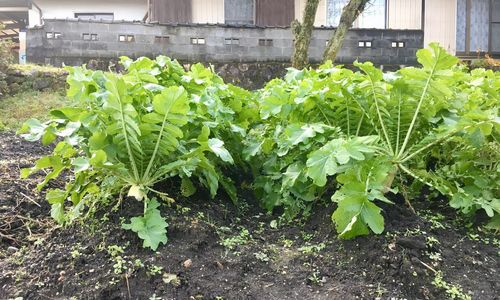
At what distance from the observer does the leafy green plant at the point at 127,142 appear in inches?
87.4

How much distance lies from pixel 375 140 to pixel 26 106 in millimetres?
5863

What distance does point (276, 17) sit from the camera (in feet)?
40.5

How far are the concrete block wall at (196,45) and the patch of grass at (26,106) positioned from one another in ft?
6.13

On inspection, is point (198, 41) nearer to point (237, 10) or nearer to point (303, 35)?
point (303, 35)

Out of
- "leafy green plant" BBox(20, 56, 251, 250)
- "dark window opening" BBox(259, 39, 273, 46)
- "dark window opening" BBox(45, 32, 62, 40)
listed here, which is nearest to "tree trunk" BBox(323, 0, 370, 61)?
"dark window opening" BBox(259, 39, 273, 46)

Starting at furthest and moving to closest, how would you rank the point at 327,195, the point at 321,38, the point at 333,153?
the point at 321,38
the point at 327,195
the point at 333,153

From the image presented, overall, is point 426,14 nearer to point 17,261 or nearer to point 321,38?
point 321,38

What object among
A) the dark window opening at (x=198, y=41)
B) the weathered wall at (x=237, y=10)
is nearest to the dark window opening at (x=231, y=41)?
the dark window opening at (x=198, y=41)

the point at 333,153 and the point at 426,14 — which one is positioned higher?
the point at 426,14

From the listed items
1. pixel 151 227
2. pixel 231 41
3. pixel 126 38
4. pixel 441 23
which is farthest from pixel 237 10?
pixel 151 227

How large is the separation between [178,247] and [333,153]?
2.63 feet

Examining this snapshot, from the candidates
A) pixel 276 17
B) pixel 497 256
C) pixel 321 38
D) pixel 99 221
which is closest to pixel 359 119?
pixel 497 256

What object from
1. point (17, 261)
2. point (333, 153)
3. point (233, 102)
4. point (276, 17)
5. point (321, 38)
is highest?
point (276, 17)

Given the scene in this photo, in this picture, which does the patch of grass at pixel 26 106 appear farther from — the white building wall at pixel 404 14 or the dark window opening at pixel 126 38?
the white building wall at pixel 404 14
